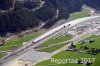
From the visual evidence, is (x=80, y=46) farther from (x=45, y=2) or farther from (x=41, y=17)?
(x=45, y=2)

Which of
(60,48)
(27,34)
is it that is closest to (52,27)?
(27,34)

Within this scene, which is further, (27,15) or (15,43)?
(27,15)

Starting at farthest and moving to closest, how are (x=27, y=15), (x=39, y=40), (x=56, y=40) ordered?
1. (x=27, y=15)
2. (x=56, y=40)
3. (x=39, y=40)

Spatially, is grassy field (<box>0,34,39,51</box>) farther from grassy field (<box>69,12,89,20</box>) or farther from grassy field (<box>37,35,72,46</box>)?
grassy field (<box>69,12,89,20</box>)

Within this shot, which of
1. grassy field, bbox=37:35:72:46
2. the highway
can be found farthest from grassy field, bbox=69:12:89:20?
grassy field, bbox=37:35:72:46

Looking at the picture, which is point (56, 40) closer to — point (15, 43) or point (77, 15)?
point (15, 43)

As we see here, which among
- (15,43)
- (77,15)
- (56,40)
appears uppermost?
(77,15)

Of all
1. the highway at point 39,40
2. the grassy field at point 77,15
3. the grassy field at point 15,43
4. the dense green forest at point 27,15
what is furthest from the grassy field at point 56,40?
the grassy field at point 77,15

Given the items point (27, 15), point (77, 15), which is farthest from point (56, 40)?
point (77, 15)
